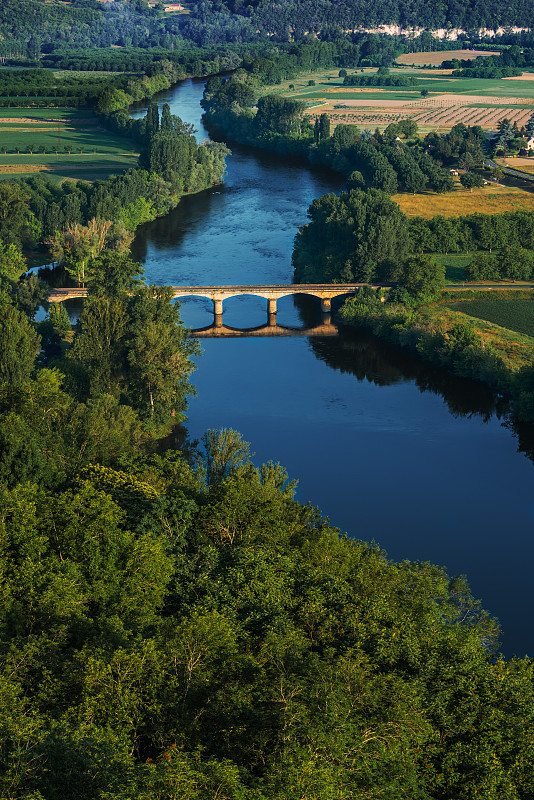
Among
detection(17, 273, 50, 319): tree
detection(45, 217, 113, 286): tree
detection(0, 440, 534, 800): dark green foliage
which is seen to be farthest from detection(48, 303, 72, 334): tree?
detection(0, 440, 534, 800): dark green foliage

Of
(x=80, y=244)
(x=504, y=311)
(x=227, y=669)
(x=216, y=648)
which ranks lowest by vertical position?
(x=504, y=311)

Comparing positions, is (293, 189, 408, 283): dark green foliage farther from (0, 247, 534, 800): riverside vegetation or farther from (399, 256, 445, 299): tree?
(0, 247, 534, 800): riverside vegetation

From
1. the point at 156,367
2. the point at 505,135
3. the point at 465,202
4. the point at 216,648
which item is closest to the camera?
the point at 216,648

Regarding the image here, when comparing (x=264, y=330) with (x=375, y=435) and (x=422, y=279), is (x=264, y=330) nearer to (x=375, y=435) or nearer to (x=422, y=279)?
(x=422, y=279)

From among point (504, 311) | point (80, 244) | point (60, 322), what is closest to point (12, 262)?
point (80, 244)

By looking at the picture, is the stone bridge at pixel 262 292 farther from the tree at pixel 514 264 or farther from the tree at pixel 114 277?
the tree at pixel 514 264

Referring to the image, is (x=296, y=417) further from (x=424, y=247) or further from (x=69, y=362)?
(x=424, y=247)
